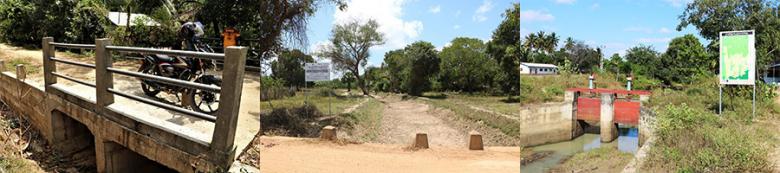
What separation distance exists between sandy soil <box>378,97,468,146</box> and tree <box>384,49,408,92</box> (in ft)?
0.27

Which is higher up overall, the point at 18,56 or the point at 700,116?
the point at 18,56

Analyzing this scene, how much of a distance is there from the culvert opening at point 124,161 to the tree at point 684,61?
503 centimetres

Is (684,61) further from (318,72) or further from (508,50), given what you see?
(318,72)

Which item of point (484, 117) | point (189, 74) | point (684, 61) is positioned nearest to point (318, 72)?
point (484, 117)

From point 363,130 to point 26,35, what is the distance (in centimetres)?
725

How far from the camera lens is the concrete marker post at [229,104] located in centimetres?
202

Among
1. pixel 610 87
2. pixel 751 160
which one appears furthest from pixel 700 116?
pixel 610 87

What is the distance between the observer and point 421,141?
2053mm

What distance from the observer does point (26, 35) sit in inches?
278

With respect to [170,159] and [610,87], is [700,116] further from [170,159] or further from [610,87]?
[170,159]

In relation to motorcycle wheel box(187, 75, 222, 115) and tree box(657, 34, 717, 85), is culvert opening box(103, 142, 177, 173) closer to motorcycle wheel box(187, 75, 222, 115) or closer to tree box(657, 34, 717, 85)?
motorcycle wheel box(187, 75, 222, 115)

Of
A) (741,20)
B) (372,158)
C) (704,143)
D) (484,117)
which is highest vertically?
(741,20)

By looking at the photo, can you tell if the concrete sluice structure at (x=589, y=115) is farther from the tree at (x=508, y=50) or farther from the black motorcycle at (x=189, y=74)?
the black motorcycle at (x=189, y=74)

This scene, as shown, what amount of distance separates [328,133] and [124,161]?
2201 millimetres
